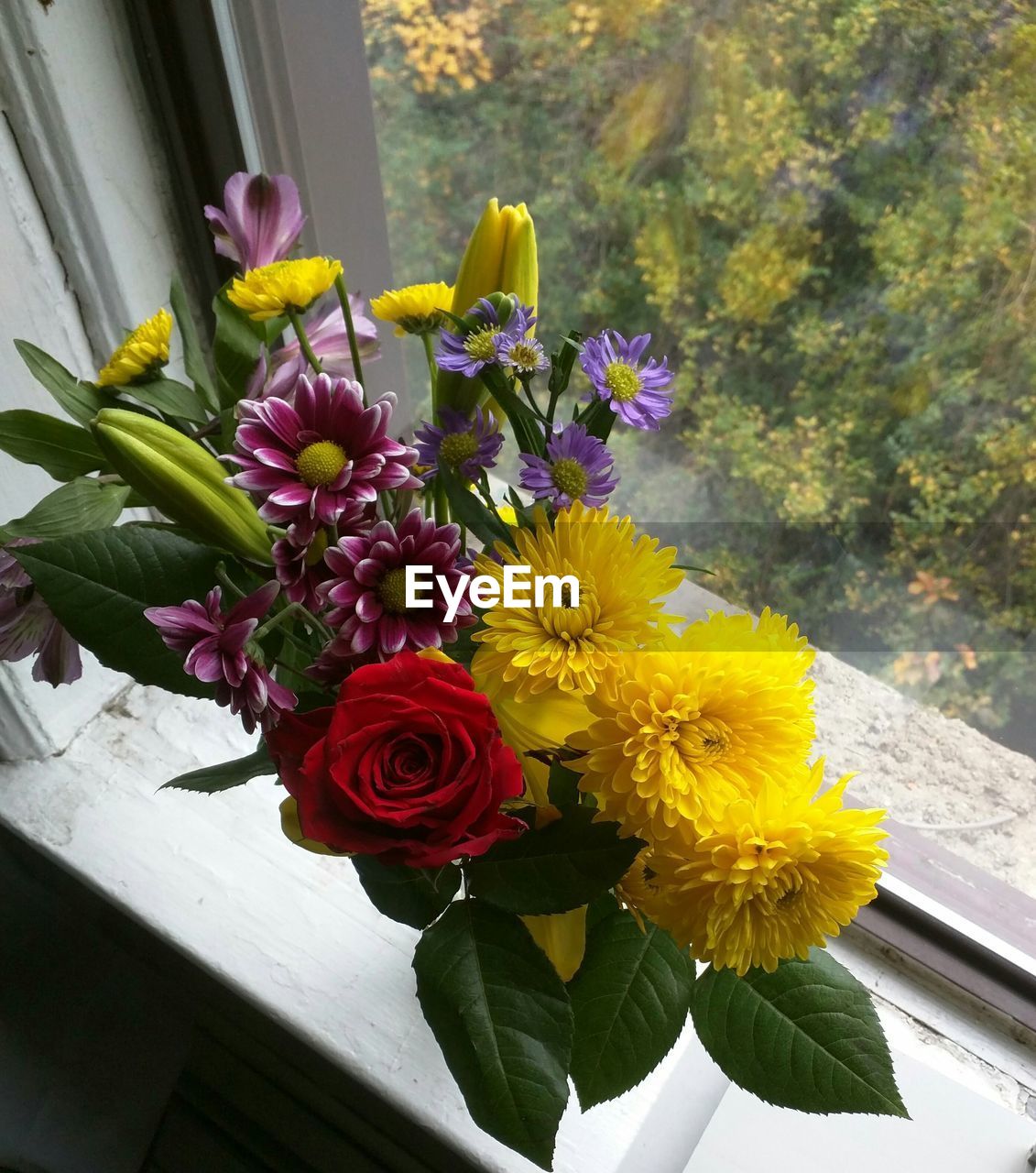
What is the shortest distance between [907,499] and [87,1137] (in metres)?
0.79

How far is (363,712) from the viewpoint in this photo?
33 cm

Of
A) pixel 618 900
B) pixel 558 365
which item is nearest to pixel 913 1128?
pixel 618 900

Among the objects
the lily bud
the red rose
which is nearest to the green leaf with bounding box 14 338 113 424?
the lily bud

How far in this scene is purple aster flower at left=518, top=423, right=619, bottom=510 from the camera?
0.37 metres

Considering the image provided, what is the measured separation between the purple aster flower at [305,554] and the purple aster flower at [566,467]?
0.07 meters

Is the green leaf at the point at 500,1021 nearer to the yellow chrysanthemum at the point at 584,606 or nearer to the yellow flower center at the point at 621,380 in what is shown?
the yellow chrysanthemum at the point at 584,606

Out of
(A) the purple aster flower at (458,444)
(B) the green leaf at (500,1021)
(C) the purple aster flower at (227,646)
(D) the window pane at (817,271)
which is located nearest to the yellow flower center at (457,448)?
(A) the purple aster flower at (458,444)

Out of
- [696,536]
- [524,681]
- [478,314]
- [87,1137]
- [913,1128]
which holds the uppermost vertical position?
[478,314]

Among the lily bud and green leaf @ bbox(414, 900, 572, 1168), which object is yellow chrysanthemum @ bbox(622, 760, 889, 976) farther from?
the lily bud

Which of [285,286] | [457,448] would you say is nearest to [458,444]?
Answer: [457,448]

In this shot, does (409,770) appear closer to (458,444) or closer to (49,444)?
(458,444)

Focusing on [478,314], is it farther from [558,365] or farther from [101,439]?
[101,439]

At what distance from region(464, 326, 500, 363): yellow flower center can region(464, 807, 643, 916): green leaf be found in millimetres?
193

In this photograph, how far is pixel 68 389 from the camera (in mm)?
464
